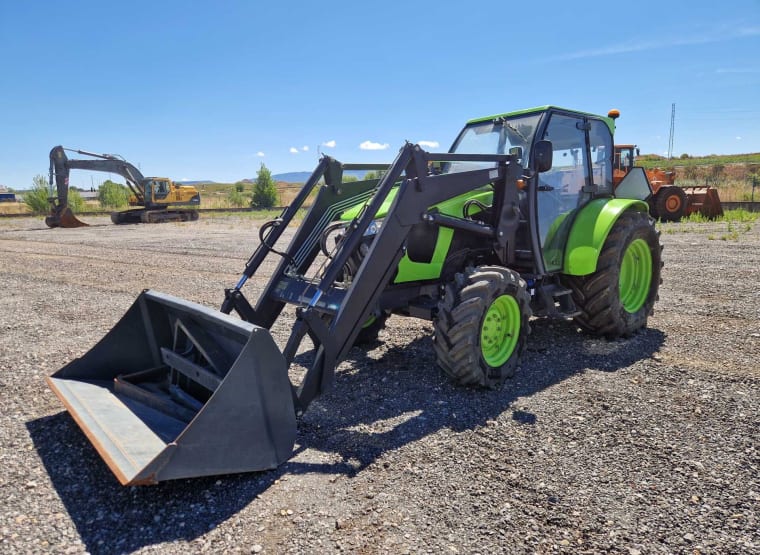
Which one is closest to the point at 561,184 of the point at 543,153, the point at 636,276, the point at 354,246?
the point at 543,153

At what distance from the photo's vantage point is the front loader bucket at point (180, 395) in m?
2.87

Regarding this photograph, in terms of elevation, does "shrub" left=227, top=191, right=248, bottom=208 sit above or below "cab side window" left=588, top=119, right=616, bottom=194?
above

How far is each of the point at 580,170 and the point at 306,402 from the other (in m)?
4.06

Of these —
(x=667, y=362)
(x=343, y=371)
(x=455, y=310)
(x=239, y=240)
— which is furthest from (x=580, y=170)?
(x=239, y=240)

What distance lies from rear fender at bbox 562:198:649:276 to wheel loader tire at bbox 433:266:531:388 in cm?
110

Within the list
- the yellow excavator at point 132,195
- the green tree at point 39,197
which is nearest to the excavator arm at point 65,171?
the yellow excavator at point 132,195

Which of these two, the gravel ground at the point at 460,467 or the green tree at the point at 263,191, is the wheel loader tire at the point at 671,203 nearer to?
the gravel ground at the point at 460,467

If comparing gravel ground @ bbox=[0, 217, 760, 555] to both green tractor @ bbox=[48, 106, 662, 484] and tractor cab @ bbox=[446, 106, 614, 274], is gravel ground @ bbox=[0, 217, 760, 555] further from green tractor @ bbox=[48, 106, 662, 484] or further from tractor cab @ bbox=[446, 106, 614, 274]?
tractor cab @ bbox=[446, 106, 614, 274]

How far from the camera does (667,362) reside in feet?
16.4

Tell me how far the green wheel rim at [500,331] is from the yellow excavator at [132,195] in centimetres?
2713

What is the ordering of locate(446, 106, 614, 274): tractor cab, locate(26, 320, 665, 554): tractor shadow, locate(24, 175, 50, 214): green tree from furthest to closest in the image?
locate(24, 175, 50, 214): green tree → locate(446, 106, 614, 274): tractor cab → locate(26, 320, 665, 554): tractor shadow

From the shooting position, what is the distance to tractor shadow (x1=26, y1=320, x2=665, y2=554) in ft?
9.14

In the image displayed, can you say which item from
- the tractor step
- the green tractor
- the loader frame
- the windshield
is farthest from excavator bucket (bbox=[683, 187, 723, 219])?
the loader frame

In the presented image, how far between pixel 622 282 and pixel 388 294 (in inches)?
125
